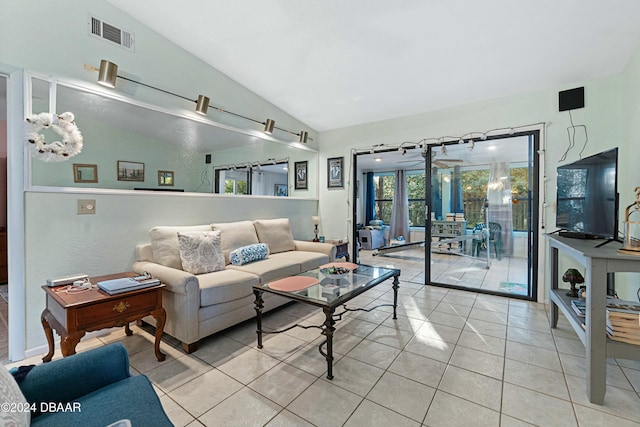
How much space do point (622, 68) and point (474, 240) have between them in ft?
7.71

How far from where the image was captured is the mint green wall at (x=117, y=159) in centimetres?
220

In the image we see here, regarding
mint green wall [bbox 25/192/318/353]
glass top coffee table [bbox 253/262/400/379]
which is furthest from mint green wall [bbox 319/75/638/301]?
mint green wall [bbox 25/192/318/353]

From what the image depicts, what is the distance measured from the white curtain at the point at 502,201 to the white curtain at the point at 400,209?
210 centimetres

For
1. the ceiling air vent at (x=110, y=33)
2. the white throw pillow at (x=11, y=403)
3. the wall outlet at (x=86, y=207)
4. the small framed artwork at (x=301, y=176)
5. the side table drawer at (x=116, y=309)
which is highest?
the ceiling air vent at (x=110, y=33)

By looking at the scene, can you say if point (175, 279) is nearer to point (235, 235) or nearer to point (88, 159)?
point (235, 235)

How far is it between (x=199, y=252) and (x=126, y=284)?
2.32ft

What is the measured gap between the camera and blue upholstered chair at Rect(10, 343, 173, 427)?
3.05 feet

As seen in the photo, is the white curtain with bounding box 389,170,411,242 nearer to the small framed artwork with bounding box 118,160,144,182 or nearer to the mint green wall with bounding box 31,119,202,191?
the mint green wall with bounding box 31,119,202,191

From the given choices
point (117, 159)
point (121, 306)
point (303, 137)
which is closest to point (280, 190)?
point (303, 137)

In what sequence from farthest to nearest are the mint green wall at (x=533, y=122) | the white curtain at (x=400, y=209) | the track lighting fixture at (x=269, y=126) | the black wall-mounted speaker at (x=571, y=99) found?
1. the white curtain at (x=400, y=209)
2. the track lighting fixture at (x=269, y=126)
3. the black wall-mounted speaker at (x=571, y=99)
4. the mint green wall at (x=533, y=122)

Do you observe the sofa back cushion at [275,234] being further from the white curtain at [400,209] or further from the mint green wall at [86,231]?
the white curtain at [400,209]

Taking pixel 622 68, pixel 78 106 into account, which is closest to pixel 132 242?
pixel 78 106

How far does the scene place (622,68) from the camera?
106 inches

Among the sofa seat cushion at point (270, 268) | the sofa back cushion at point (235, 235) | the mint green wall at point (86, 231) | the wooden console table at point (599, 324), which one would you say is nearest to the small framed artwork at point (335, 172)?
the sofa back cushion at point (235, 235)
